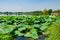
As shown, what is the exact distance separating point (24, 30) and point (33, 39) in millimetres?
1642

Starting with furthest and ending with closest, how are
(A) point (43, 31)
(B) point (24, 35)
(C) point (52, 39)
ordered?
(A) point (43, 31), (B) point (24, 35), (C) point (52, 39)

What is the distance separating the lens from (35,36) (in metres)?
13.1

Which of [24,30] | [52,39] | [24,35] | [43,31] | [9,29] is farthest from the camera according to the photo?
[43,31]

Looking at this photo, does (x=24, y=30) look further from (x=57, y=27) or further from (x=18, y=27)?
(x=57, y=27)

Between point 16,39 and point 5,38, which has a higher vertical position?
point 5,38

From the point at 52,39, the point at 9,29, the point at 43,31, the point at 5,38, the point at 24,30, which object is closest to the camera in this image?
the point at 5,38

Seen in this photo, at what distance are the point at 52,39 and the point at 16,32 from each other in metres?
2.46

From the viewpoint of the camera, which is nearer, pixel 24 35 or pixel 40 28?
pixel 24 35

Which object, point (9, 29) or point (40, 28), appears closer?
point (9, 29)

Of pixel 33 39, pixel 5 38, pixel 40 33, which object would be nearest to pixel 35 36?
pixel 33 39

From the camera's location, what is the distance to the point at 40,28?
15641 millimetres

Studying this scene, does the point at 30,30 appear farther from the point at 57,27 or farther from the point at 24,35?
the point at 57,27

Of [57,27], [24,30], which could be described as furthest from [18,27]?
[57,27]

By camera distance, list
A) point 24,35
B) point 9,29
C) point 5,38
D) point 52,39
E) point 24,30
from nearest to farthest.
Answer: point 5,38 → point 52,39 → point 9,29 → point 24,35 → point 24,30
